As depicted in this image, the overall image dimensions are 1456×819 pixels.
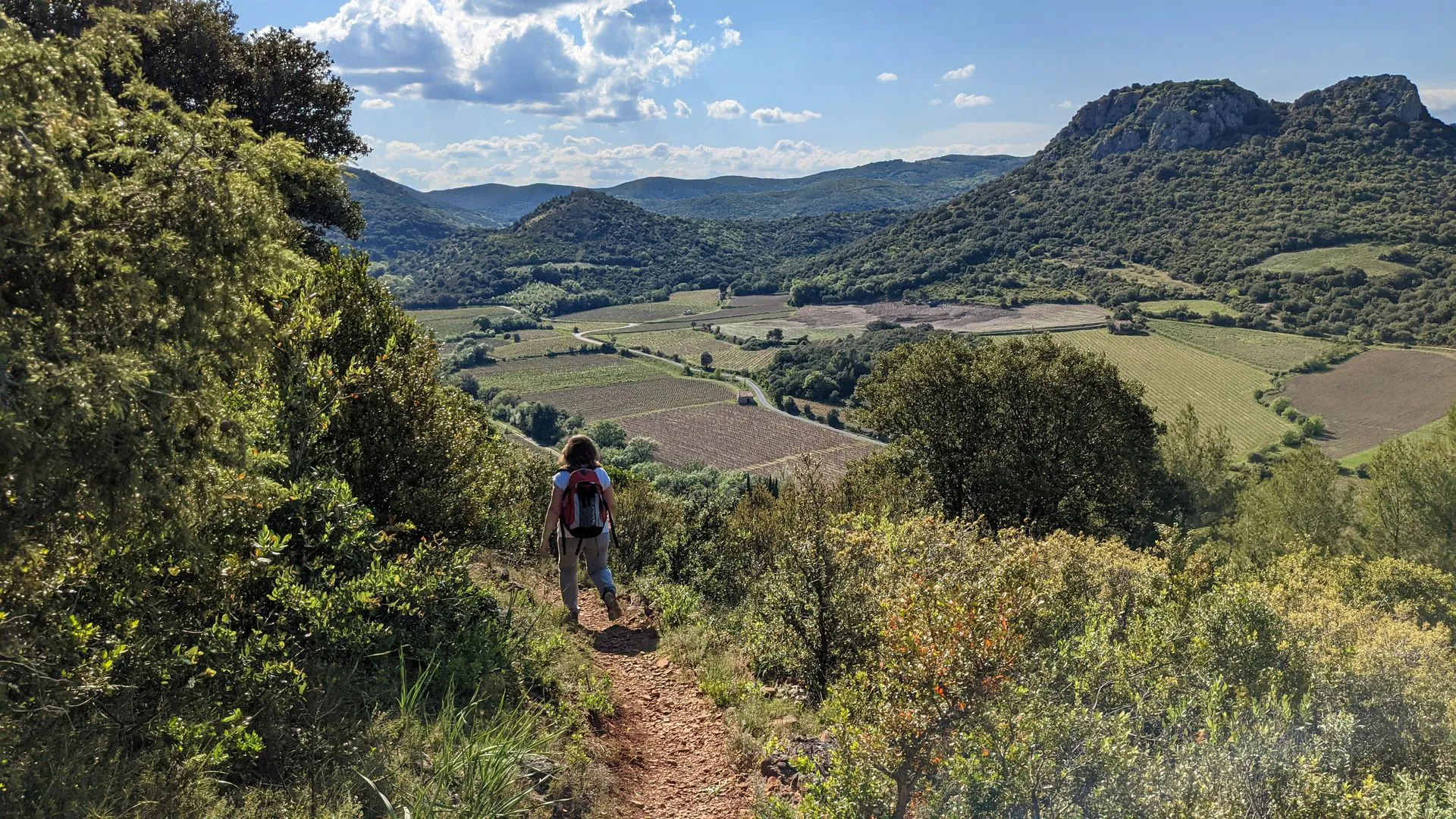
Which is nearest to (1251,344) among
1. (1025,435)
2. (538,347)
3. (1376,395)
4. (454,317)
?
(1376,395)

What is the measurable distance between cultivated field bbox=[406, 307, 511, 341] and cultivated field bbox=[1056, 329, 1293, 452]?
109 meters

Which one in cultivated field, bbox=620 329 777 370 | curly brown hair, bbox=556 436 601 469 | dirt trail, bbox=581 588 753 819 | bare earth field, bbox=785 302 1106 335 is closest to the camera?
dirt trail, bbox=581 588 753 819

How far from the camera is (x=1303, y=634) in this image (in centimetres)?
803

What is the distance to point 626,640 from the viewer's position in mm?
8695

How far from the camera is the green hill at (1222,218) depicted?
4395 inches

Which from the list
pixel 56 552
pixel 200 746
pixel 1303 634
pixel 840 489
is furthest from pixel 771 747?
pixel 840 489

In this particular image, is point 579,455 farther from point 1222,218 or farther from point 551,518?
point 1222,218

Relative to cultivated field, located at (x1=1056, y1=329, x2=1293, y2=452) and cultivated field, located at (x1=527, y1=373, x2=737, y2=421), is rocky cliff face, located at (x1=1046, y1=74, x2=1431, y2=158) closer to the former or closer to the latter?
cultivated field, located at (x1=1056, y1=329, x2=1293, y2=452)

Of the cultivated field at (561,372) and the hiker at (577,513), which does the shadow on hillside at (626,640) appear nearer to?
the hiker at (577,513)

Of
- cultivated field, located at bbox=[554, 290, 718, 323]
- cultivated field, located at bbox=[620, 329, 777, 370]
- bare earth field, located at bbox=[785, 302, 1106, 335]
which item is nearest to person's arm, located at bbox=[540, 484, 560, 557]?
bare earth field, located at bbox=[785, 302, 1106, 335]

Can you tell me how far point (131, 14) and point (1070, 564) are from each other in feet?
36.9

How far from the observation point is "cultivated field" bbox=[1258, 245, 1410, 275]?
114875mm

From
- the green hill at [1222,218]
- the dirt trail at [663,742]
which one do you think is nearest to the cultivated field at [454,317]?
the green hill at [1222,218]

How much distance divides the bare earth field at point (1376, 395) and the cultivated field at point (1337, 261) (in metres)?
39.9
